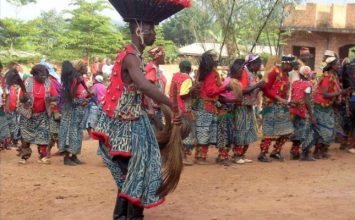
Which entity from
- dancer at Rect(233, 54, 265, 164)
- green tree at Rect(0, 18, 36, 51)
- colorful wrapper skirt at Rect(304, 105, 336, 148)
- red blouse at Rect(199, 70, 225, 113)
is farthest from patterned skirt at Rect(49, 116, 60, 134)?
green tree at Rect(0, 18, 36, 51)

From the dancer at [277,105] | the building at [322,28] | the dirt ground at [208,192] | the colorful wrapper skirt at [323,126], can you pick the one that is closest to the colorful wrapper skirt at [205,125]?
the dirt ground at [208,192]

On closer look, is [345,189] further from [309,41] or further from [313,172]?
[309,41]

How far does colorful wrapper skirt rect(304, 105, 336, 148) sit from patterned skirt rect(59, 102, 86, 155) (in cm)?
391

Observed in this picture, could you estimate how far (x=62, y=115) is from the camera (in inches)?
364

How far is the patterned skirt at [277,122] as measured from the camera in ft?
29.7

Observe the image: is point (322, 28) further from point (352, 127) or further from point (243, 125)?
point (243, 125)

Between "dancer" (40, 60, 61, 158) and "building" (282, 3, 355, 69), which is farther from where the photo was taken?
"building" (282, 3, 355, 69)

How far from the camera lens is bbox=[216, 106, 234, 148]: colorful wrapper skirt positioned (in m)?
8.99

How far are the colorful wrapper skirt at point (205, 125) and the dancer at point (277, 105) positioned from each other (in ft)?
2.86

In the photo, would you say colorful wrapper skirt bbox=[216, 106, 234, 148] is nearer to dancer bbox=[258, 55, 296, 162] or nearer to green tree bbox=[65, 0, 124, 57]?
dancer bbox=[258, 55, 296, 162]

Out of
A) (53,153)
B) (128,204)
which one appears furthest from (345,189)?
(53,153)

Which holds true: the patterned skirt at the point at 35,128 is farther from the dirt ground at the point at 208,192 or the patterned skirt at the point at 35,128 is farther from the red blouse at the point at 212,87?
the red blouse at the point at 212,87

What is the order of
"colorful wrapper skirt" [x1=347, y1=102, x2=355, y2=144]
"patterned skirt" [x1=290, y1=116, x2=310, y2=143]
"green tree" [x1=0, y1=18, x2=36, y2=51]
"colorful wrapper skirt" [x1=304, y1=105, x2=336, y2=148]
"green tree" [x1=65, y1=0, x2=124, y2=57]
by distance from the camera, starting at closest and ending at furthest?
"patterned skirt" [x1=290, y1=116, x2=310, y2=143]
"colorful wrapper skirt" [x1=304, y1=105, x2=336, y2=148]
"colorful wrapper skirt" [x1=347, y1=102, x2=355, y2=144]
"green tree" [x1=0, y1=18, x2=36, y2=51]
"green tree" [x1=65, y1=0, x2=124, y2=57]

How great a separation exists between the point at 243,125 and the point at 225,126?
0.97 feet
